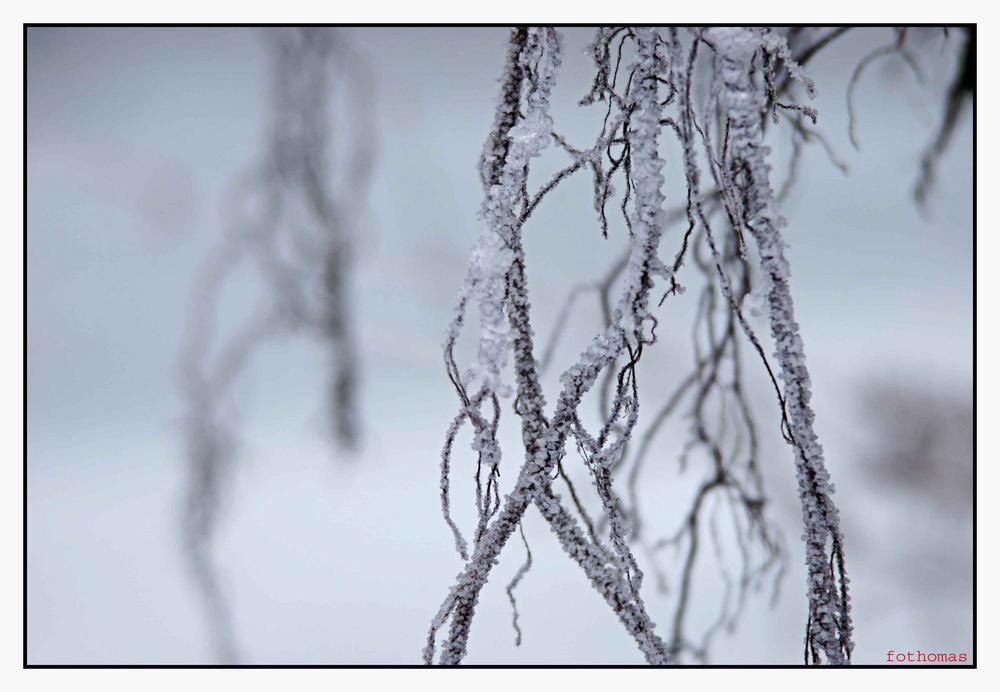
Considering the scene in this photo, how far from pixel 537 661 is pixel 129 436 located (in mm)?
403

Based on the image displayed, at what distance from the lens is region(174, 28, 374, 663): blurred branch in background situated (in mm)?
557

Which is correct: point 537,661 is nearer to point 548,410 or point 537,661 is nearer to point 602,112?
point 548,410

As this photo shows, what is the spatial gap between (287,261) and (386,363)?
124 mm

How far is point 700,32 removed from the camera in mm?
401

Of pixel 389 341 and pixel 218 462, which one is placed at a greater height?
pixel 389 341

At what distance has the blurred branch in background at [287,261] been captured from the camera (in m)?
0.56

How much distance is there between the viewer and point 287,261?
1.84 ft

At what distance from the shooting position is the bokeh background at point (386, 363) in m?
0.57

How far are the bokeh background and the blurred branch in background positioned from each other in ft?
0.04

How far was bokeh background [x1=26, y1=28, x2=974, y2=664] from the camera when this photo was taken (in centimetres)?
57

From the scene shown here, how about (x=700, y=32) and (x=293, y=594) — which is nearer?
(x=700, y=32)

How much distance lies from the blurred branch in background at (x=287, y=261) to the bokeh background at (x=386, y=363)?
1cm

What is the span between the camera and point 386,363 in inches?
24.1

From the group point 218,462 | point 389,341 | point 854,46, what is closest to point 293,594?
point 218,462
